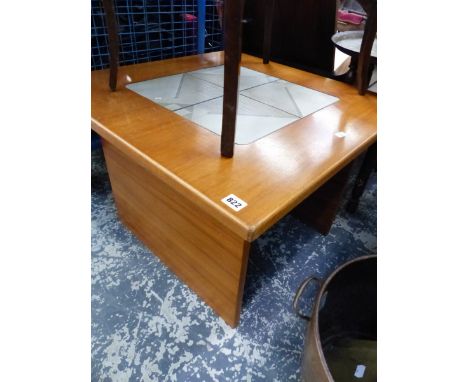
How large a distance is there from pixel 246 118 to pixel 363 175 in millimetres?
613

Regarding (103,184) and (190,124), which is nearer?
(190,124)

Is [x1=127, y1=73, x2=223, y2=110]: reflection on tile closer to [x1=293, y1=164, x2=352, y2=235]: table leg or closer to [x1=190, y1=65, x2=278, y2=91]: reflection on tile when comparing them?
[x1=190, y1=65, x2=278, y2=91]: reflection on tile

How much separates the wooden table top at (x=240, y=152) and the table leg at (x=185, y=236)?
89 millimetres

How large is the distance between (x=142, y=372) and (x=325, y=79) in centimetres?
122

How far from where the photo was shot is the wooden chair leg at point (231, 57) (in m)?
0.52

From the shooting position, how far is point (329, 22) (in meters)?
1.30

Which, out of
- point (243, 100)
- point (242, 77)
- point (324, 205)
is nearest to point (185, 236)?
point (243, 100)

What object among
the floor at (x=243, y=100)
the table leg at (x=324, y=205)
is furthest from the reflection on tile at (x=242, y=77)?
the table leg at (x=324, y=205)

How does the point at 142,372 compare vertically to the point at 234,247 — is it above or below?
below

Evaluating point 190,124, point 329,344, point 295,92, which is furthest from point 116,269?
point 295,92

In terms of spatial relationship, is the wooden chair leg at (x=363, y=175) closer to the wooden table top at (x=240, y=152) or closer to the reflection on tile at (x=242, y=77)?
the wooden table top at (x=240, y=152)

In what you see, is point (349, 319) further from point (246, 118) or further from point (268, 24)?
point (268, 24)

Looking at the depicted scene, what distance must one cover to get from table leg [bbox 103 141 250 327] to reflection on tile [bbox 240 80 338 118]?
46cm

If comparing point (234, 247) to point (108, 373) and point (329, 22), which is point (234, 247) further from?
point (329, 22)
